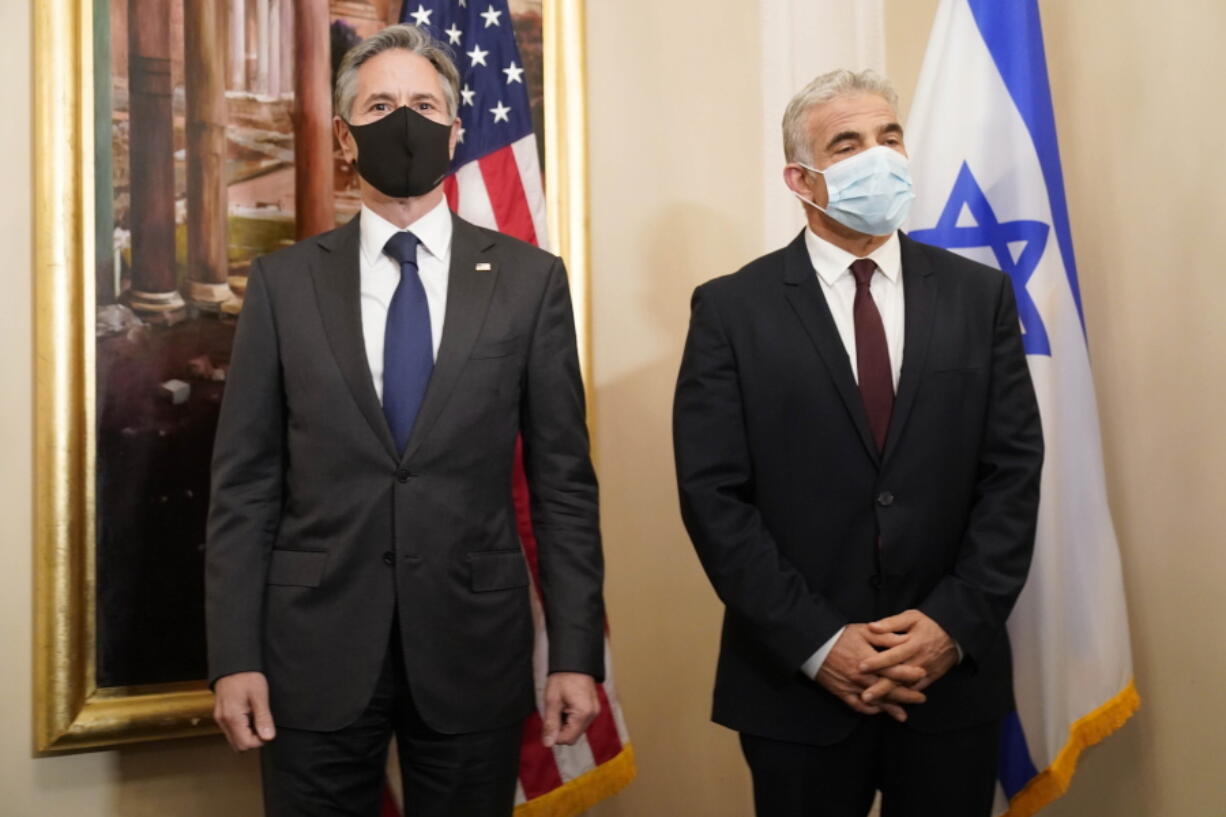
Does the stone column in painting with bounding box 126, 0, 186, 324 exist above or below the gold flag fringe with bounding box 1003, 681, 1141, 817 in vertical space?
above

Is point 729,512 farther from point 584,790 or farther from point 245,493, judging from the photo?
point 584,790

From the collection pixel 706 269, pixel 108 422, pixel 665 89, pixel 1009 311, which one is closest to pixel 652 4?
pixel 665 89

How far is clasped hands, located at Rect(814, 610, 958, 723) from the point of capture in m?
1.98

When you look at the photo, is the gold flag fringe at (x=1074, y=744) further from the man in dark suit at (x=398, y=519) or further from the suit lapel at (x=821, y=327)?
the man in dark suit at (x=398, y=519)

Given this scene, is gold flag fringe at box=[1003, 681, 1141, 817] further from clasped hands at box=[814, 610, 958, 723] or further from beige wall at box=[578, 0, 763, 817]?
beige wall at box=[578, 0, 763, 817]

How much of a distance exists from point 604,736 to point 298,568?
105cm

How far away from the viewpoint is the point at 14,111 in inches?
107

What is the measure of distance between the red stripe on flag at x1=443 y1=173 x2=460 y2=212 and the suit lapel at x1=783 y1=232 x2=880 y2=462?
91cm

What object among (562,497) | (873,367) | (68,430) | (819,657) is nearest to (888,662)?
(819,657)

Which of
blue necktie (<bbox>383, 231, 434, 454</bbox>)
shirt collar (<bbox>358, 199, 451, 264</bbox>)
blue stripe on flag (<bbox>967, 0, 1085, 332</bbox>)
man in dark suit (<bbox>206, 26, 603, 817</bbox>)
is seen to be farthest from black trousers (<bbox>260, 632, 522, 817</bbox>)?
blue stripe on flag (<bbox>967, 0, 1085, 332</bbox>)

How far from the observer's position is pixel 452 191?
112 inches

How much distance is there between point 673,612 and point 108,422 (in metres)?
1.51

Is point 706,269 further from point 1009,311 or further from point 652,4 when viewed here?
point 1009,311

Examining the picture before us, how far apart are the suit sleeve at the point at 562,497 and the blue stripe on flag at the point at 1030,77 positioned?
124 centimetres
